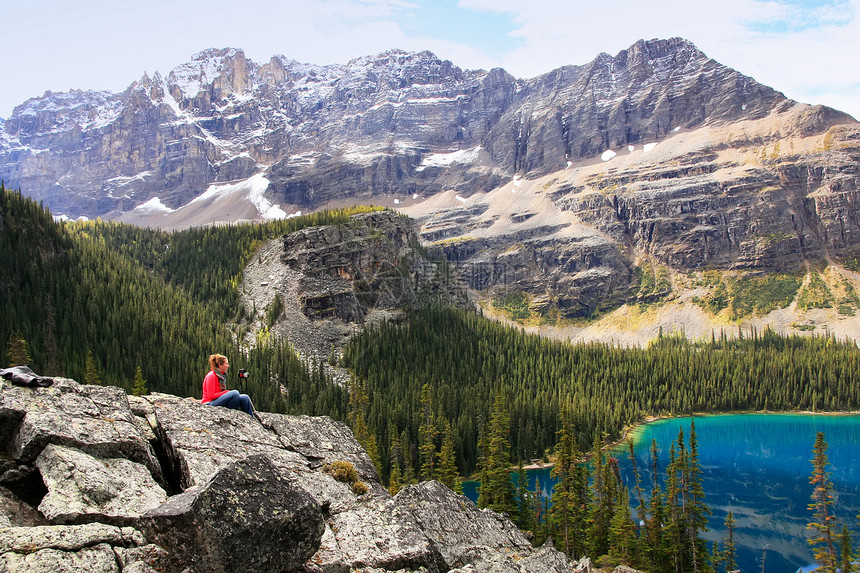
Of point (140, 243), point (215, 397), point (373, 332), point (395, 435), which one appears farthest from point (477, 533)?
point (140, 243)

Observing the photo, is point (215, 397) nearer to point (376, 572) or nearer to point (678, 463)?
point (376, 572)

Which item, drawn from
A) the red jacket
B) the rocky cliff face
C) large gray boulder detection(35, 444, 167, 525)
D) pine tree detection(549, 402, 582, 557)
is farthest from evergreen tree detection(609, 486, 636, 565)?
large gray boulder detection(35, 444, 167, 525)

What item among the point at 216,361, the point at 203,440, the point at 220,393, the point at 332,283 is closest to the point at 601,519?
the point at 220,393

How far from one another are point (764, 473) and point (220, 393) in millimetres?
95270

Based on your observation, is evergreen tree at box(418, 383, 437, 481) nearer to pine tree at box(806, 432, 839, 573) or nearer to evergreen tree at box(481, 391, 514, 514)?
evergreen tree at box(481, 391, 514, 514)

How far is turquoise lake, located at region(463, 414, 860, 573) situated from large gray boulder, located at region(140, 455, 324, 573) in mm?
57172

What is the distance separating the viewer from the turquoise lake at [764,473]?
6047 centimetres

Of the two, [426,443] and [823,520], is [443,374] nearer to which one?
[426,443]

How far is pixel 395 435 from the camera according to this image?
8425 centimetres

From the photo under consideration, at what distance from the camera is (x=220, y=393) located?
59.3 ft

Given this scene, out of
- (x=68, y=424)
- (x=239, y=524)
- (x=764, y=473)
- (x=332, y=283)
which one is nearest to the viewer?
(x=239, y=524)

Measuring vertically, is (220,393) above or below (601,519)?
above

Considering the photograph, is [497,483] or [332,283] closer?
[497,483]

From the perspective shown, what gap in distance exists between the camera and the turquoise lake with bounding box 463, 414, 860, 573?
60.5m
